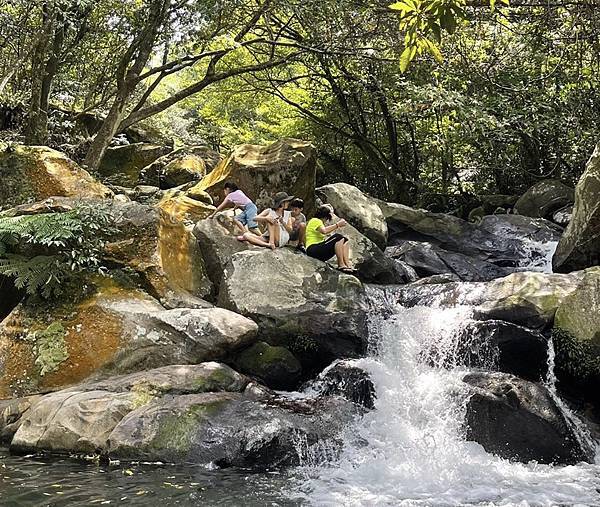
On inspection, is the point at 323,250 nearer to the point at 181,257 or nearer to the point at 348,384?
the point at 181,257

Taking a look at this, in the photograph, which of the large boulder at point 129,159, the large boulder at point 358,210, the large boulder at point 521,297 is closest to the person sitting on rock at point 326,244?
the large boulder at point 521,297

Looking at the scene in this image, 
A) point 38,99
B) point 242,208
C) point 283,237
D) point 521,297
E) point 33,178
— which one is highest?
point 38,99

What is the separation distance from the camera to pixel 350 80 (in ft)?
55.7

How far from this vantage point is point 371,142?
19859mm

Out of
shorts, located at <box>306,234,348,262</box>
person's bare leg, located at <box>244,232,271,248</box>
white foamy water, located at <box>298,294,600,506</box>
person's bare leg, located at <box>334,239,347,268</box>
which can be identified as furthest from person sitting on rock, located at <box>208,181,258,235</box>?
white foamy water, located at <box>298,294,600,506</box>

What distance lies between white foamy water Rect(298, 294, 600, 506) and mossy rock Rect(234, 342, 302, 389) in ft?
3.01

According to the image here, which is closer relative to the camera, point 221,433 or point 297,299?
point 221,433

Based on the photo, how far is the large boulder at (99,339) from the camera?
7.59 meters

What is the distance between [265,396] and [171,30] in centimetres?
911

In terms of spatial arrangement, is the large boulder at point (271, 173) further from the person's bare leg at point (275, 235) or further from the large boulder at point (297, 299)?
the large boulder at point (297, 299)

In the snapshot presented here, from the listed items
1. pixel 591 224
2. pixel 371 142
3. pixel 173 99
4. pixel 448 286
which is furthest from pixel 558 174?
pixel 173 99

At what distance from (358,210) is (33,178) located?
659cm

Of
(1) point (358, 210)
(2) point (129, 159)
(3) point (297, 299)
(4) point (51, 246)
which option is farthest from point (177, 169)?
(3) point (297, 299)

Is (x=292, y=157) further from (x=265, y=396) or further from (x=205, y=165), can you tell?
(x=265, y=396)
